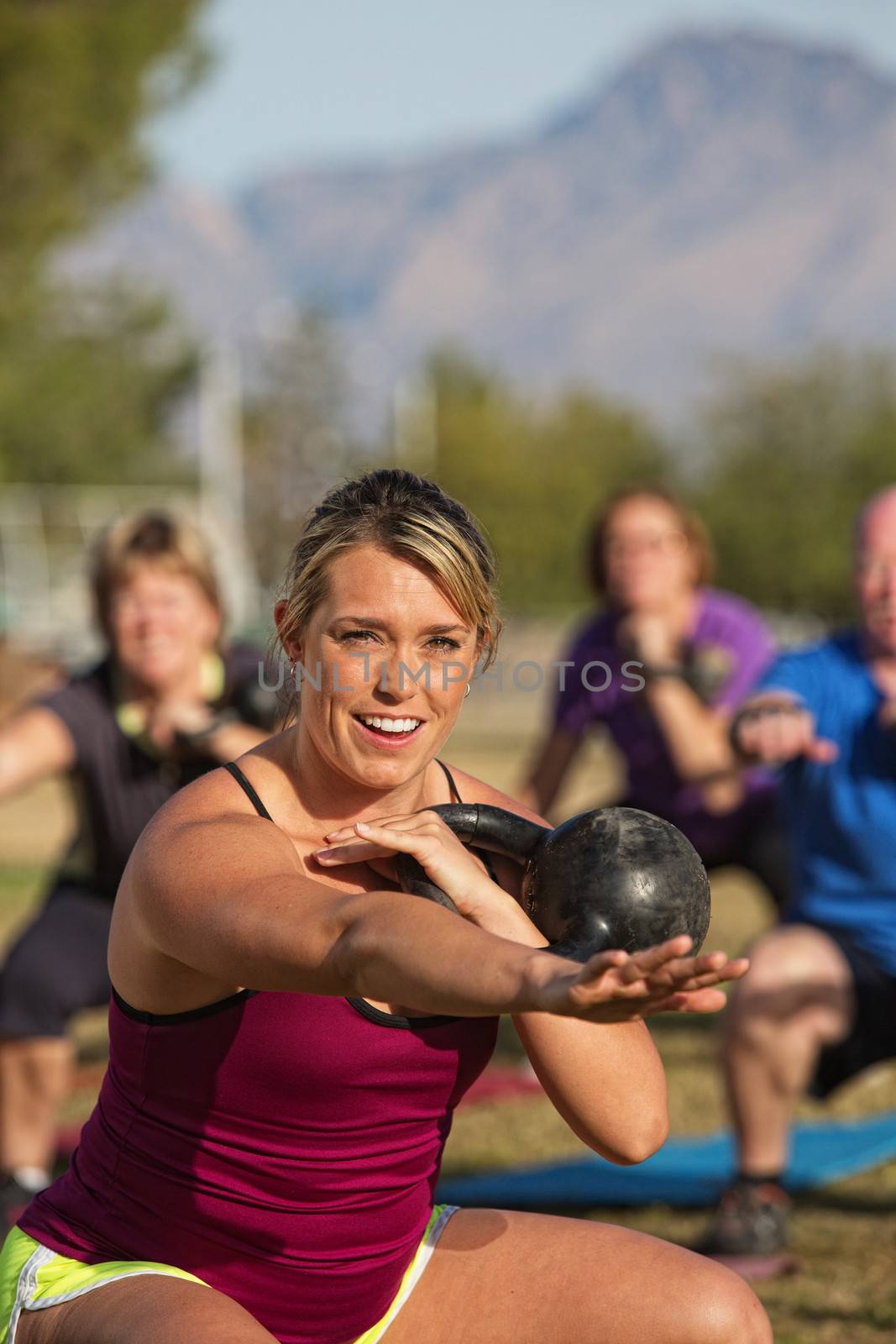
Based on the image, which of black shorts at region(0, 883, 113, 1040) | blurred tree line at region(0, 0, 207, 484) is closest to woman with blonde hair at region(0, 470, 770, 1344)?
black shorts at region(0, 883, 113, 1040)

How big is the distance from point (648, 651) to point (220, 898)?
4054 mm

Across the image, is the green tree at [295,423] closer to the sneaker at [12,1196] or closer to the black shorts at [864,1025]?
the sneaker at [12,1196]

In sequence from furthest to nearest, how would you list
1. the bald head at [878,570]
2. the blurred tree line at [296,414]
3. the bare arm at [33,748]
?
the blurred tree line at [296,414] < the bare arm at [33,748] < the bald head at [878,570]

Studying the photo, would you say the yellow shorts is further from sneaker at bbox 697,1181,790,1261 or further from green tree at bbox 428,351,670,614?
green tree at bbox 428,351,670,614

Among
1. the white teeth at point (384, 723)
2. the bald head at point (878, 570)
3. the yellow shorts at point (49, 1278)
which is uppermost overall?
the bald head at point (878, 570)

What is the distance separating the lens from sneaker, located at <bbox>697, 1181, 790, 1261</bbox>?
4582 millimetres

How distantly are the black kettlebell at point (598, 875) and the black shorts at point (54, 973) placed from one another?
2625 mm

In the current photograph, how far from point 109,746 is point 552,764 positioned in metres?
1.96

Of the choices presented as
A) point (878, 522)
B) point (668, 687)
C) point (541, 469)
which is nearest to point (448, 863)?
point (878, 522)

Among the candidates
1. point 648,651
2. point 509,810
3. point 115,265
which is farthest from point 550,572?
point 509,810

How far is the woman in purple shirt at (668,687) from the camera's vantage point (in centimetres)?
607

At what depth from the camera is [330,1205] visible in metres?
2.47

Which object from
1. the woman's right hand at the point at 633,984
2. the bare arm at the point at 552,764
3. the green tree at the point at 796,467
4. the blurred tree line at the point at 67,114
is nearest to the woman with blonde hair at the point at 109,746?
the bare arm at the point at 552,764

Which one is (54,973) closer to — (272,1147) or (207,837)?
(272,1147)
